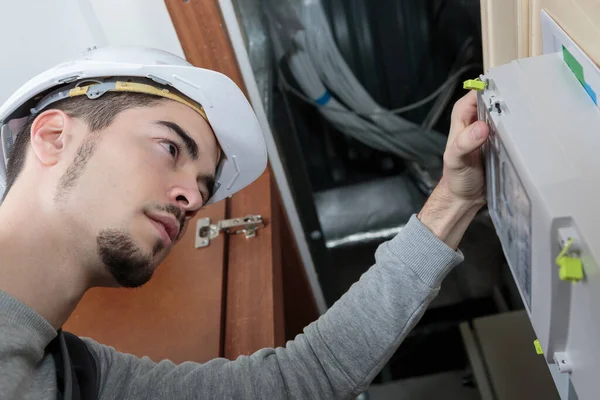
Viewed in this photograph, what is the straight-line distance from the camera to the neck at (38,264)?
2.28 ft

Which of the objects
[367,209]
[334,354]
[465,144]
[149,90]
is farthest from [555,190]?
[367,209]

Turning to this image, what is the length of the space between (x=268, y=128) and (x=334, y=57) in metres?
0.25

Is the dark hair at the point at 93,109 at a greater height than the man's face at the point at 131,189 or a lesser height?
greater

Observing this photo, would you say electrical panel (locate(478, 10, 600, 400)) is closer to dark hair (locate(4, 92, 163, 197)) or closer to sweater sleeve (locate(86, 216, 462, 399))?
sweater sleeve (locate(86, 216, 462, 399))

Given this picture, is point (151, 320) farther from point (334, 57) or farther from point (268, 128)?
point (334, 57)

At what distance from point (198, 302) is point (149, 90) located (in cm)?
40

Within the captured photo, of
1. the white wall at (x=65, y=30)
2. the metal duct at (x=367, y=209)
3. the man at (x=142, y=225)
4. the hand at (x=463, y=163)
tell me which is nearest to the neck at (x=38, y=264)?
the man at (x=142, y=225)

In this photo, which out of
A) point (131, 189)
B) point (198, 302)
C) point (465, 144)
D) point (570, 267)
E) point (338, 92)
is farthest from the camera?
point (338, 92)

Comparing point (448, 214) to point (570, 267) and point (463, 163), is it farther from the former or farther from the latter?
point (570, 267)

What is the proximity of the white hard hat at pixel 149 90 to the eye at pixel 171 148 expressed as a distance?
0.08 metres

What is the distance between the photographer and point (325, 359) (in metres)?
0.81

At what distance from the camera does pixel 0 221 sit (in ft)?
2.40

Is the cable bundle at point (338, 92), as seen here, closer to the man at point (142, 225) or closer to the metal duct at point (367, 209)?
the metal duct at point (367, 209)

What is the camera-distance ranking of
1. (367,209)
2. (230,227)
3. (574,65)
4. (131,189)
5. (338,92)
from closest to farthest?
(574,65) → (131,189) → (230,227) → (338,92) → (367,209)
